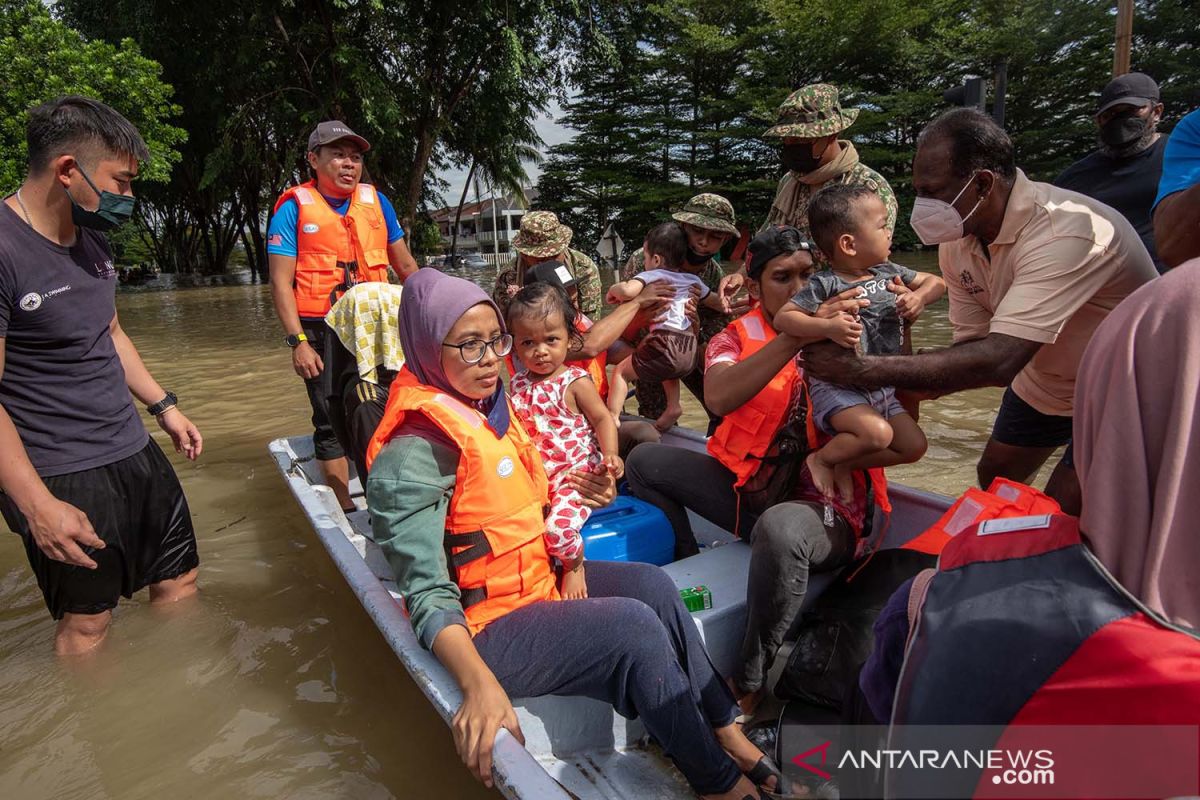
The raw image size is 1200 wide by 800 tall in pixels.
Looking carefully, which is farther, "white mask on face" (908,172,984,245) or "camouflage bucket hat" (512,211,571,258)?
"camouflage bucket hat" (512,211,571,258)

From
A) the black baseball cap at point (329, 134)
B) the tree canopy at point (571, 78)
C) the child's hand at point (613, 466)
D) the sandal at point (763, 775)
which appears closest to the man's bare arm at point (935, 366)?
the child's hand at point (613, 466)

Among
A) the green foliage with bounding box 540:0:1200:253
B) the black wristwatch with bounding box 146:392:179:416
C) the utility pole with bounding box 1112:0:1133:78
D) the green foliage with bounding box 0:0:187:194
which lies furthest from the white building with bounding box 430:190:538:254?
the black wristwatch with bounding box 146:392:179:416

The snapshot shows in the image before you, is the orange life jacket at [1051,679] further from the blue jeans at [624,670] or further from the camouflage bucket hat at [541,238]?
the camouflage bucket hat at [541,238]

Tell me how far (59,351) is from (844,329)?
280 cm

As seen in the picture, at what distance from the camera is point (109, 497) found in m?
2.78

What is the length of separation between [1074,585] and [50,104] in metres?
3.32

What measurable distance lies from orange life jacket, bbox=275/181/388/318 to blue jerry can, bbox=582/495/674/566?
223 cm

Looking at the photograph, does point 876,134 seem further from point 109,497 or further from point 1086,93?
point 109,497

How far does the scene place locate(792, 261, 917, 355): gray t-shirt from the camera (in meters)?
A: 2.44

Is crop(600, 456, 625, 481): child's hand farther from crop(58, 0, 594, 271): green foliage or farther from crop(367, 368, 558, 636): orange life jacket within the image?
crop(58, 0, 594, 271): green foliage

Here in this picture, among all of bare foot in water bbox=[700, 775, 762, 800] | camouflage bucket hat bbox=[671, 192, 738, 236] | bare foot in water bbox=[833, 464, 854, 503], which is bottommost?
bare foot in water bbox=[700, 775, 762, 800]

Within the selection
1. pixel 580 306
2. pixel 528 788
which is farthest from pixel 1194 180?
pixel 580 306

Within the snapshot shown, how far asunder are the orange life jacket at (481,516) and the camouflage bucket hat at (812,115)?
90.8 inches

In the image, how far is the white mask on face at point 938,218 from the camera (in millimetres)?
2408
